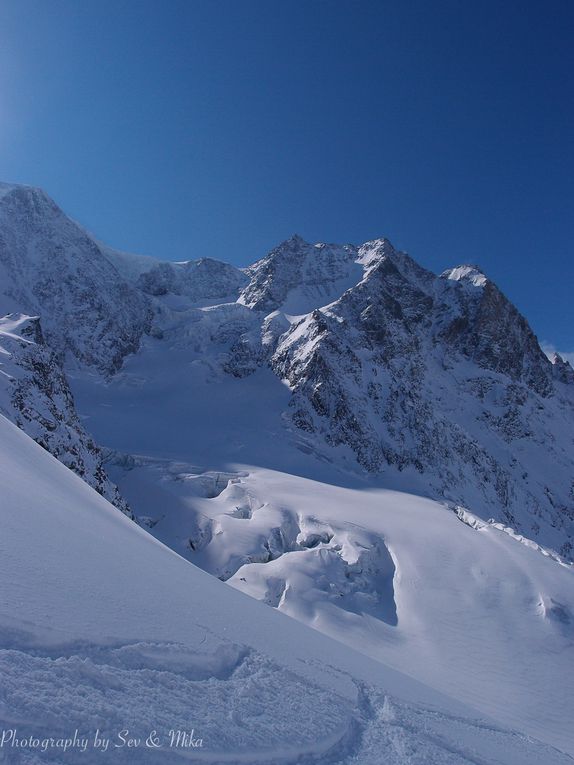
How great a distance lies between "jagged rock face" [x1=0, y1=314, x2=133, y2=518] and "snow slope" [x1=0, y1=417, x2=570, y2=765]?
12.1 meters

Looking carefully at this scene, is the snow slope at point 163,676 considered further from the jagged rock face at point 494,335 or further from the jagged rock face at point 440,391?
the jagged rock face at point 494,335

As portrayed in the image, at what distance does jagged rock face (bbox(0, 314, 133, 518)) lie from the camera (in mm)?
17547

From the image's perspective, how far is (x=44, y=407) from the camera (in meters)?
19.0

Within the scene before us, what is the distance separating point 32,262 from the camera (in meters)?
65.5

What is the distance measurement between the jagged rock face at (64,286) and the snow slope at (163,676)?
5884cm

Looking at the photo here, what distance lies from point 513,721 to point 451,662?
3456mm

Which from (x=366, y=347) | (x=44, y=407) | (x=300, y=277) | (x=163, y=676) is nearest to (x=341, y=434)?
(x=366, y=347)

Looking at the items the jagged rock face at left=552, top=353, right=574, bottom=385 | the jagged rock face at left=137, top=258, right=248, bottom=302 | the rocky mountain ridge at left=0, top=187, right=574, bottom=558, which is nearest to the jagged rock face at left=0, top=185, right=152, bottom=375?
the rocky mountain ridge at left=0, top=187, right=574, bottom=558

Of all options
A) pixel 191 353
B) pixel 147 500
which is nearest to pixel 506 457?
pixel 191 353

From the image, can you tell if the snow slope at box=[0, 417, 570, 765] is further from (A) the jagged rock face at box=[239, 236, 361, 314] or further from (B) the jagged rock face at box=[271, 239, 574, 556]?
(A) the jagged rock face at box=[239, 236, 361, 314]

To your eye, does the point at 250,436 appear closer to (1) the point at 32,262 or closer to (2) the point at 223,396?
(2) the point at 223,396

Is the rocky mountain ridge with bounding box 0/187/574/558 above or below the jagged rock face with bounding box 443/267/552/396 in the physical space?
below

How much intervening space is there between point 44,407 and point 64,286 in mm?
52835

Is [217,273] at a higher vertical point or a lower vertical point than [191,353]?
higher
